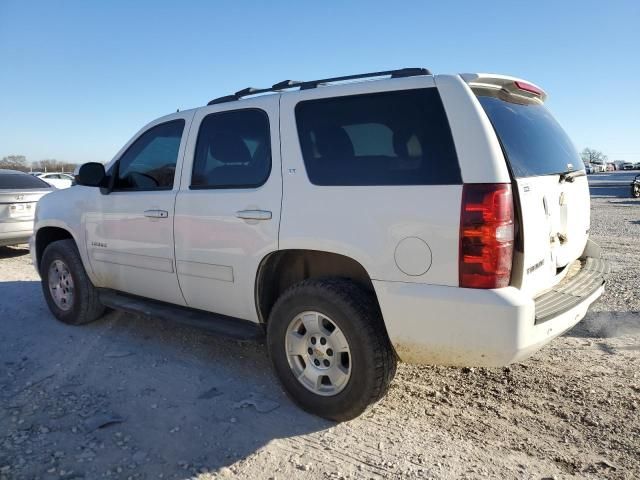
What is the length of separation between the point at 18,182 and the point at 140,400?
285 inches

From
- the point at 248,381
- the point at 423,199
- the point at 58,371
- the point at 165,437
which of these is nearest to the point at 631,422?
the point at 423,199

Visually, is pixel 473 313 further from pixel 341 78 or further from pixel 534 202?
pixel 341 78


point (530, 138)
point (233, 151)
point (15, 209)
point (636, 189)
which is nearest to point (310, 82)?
point (233, 151)

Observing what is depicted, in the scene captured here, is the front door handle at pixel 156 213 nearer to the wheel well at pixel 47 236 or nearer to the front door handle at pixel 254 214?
the front door handle at pixel 254 214

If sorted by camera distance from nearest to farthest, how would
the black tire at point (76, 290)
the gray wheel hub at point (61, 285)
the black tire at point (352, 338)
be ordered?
the black tire at point (352, 338), the black tire at point (76, 290), the gray wheel hub at point (61, 285)

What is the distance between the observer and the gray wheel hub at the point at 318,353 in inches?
121

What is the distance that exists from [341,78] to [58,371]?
3.11 metres

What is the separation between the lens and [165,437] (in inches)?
117

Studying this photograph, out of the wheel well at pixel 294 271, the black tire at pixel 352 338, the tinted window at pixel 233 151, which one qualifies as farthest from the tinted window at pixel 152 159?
the black tire at pixel 352 338

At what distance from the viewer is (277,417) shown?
3229 millimetres

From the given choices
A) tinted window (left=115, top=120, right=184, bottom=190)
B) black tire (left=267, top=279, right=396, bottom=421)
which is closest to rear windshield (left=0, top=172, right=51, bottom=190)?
tinted window (left=115, top=120, right=184, bottom=190)

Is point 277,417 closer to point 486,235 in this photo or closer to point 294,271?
point 294,271

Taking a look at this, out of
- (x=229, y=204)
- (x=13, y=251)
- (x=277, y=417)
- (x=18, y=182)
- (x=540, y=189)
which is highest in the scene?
(x=18, y=182)

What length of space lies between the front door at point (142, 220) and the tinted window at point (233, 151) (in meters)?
Answer: 0.24
